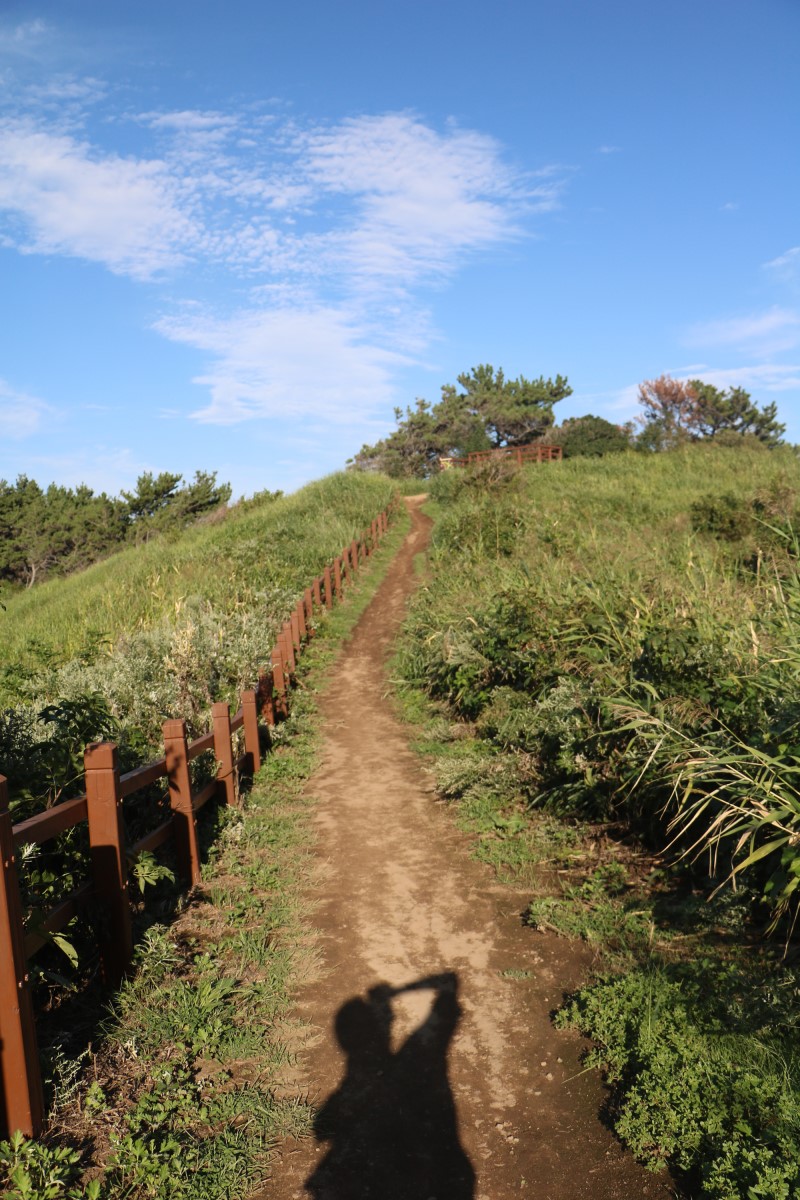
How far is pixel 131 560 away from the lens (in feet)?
76.0

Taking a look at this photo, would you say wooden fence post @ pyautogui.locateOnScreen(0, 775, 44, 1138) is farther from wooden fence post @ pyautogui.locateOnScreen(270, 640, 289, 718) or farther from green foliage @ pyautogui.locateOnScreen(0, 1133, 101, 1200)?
wooden fence post @ pyautogui.locateOnScreen(270, 640, 289, 718)

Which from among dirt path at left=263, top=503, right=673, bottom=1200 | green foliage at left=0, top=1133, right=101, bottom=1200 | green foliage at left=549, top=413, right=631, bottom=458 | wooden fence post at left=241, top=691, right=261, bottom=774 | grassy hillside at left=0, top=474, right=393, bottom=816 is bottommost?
dirt path at left=263, top=503, right=673, bottom=1200

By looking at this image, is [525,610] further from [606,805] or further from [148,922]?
[148,922]

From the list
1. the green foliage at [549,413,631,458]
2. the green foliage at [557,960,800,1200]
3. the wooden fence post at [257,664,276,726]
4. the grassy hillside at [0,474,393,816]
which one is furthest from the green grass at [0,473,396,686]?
the green foliage at [549,413,631,458]

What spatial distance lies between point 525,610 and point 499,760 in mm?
2029

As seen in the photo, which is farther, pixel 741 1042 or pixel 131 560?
pixel 131 560

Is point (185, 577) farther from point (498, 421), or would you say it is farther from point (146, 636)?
point (498, 421)

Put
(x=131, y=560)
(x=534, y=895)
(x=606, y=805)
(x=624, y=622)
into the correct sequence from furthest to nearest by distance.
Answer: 1. (x=131, y=560)
2. (x=624, y=622)
3. (x=606, y=805)
4. (x=534, y=895)

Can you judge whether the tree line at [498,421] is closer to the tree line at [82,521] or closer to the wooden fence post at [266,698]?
the tree line at [82,521]

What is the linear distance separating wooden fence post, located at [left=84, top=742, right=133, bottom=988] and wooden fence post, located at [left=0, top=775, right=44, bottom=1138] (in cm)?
110

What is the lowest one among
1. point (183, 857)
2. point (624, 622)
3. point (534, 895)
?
point (534, 895)

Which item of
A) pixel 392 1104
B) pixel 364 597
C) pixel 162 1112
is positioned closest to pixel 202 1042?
pixel 162 1112

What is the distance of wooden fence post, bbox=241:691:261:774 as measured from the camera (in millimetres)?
8094

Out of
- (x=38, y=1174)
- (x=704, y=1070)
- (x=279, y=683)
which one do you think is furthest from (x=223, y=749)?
(x=704, y=1070)
